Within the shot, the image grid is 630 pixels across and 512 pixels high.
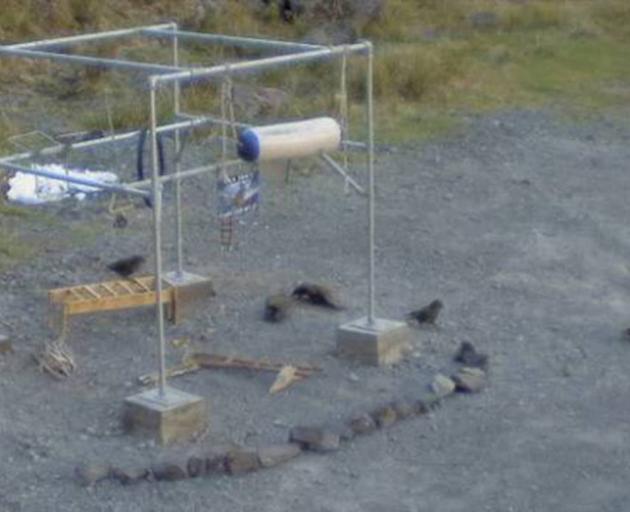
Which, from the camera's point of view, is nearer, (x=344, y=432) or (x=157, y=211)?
→ (x=157, y=211)

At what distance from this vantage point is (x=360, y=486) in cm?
625

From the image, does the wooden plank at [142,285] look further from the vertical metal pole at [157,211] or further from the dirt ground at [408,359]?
the vertical metal pole at [157,211]

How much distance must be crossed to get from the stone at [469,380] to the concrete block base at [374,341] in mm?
299

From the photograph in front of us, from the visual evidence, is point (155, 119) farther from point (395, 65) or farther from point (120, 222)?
point (395, 65)

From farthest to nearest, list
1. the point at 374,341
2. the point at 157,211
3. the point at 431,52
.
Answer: the point at 431,52 → the point at 374,341 → the point at 157,211

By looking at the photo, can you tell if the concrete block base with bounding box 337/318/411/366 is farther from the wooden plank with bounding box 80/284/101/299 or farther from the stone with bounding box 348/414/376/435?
the wooden plank with bounding box 80/284/101/299

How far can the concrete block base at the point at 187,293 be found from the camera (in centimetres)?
800

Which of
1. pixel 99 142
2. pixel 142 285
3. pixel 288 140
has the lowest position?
pixel 142 285

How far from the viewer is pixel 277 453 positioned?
6.39 m

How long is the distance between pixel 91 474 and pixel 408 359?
1.74 meters

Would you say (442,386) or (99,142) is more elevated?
(99,142)

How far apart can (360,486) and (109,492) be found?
2.58 feet

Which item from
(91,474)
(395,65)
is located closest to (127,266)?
(91,474)

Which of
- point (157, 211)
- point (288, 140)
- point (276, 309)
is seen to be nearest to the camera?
point (157, 211)
